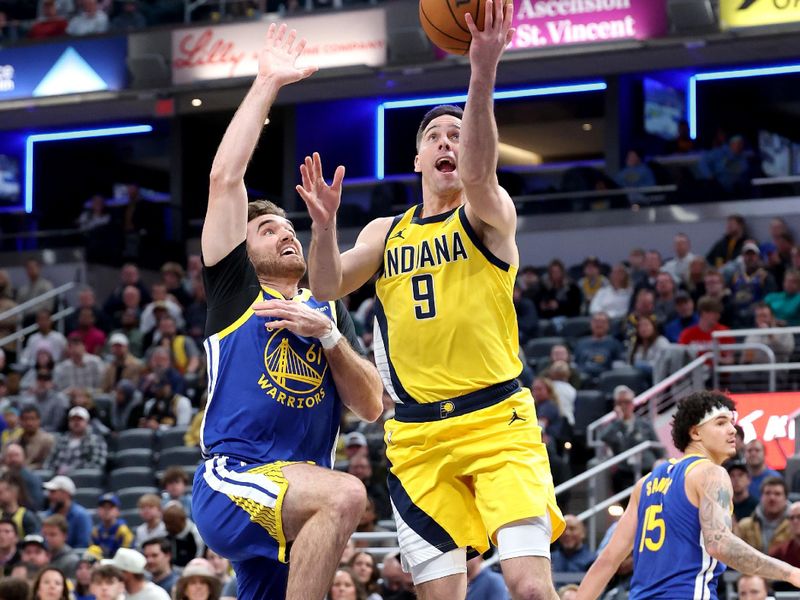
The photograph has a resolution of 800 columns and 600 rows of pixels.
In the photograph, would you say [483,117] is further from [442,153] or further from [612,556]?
[612,556]

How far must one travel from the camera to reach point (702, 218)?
2097cm

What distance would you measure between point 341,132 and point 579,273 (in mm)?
8004

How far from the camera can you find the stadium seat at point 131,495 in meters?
16.1

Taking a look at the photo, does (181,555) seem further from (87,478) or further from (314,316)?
A: (314,316)

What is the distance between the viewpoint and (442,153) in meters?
6.46

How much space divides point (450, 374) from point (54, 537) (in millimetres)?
8701

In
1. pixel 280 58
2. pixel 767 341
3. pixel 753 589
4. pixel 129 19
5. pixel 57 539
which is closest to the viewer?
pixel 280 58

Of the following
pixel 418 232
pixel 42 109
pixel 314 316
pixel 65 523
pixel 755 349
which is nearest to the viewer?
pixel 314 316

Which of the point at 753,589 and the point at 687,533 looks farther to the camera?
the point at 753,589

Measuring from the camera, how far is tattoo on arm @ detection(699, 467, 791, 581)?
6.82 metres

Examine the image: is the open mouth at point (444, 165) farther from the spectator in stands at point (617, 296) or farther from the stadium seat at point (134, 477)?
the spectator in stands at point (617, 296)

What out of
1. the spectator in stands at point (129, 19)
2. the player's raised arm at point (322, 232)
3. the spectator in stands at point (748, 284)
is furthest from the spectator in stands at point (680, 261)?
the player's raised arm at point (322, 232)

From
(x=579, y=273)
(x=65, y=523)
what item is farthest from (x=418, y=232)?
(x=579, y=273)

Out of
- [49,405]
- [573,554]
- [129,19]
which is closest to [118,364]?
[49,405]
